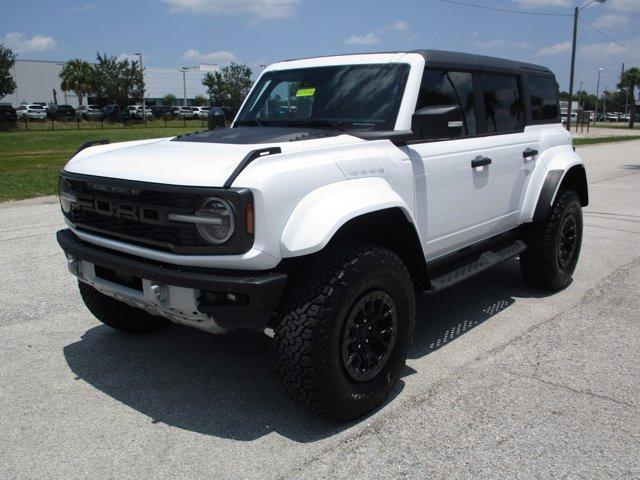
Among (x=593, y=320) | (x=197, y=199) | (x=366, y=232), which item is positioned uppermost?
(x=197, y=199)

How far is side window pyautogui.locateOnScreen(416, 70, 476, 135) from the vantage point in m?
3.91

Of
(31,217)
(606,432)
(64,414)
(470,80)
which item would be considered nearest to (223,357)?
(64,414)

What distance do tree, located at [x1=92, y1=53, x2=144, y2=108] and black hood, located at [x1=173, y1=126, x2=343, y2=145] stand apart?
6073 centimetres

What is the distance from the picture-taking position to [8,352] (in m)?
4.09

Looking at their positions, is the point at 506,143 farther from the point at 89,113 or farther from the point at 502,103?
the point at 89,113

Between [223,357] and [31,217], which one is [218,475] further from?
[31,217]

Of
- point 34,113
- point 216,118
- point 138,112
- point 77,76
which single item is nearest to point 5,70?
point 34,113

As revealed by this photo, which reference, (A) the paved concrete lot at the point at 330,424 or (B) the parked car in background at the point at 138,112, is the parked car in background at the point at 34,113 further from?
(A) the paved concrete lot at the point at 330,424

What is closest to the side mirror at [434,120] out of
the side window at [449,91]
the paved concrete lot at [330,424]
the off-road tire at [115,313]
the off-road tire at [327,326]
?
the side window at [449,91]

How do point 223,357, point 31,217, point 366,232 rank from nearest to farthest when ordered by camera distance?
1. point 366,232
2. point 223,357
3. point 31,217

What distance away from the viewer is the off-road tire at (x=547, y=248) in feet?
16.7

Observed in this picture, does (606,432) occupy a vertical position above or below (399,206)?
below

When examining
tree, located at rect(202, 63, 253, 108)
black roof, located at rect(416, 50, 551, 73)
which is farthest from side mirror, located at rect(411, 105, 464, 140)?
tree, located at rect(202, 63, 253, 108)

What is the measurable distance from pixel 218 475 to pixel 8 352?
218 centimetres
